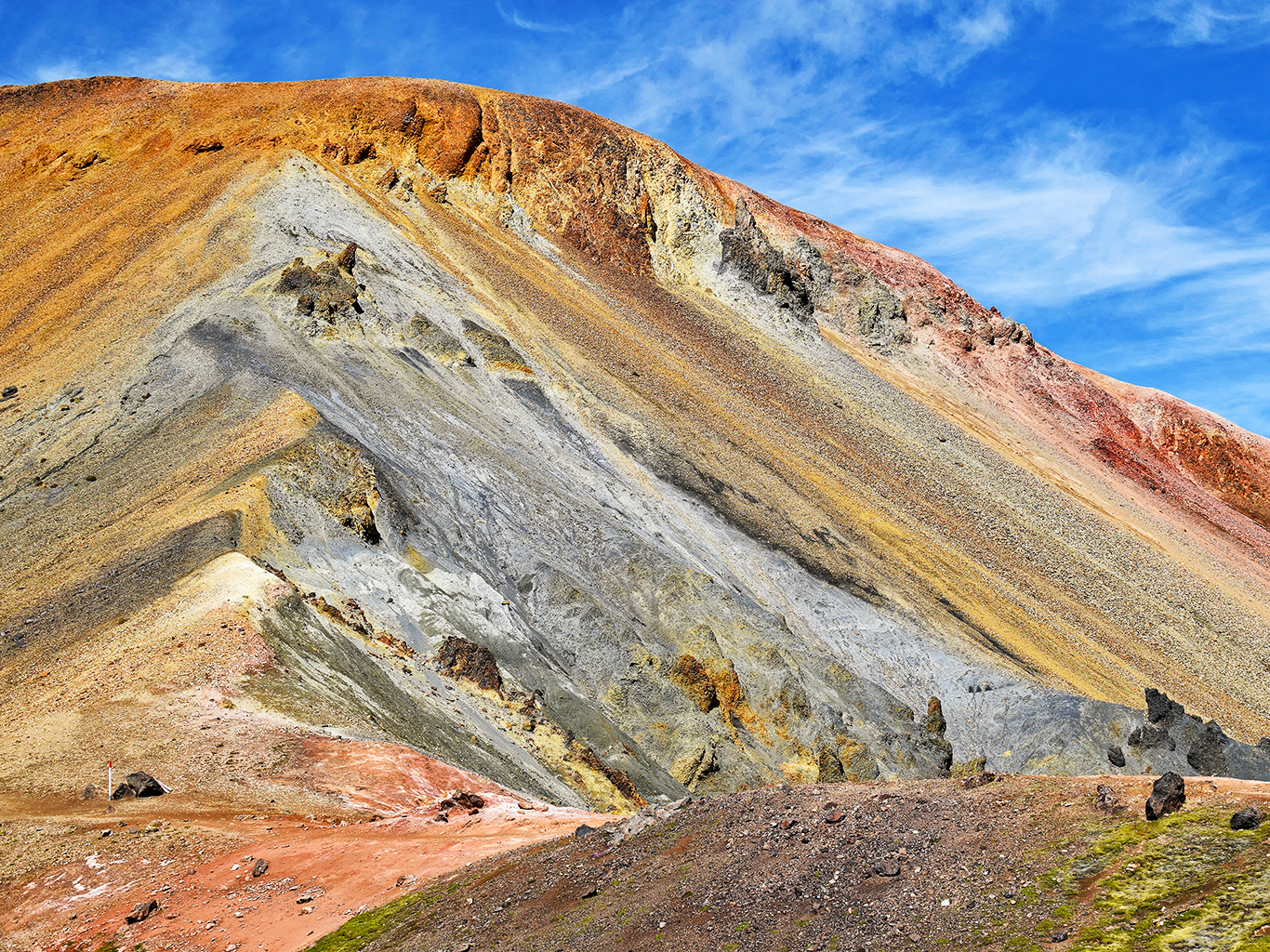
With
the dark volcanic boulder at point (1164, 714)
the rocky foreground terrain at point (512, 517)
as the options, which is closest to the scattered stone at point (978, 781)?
the rocky foreground terrain at point (512, 517)

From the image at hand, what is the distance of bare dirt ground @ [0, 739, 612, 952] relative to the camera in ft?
41.7

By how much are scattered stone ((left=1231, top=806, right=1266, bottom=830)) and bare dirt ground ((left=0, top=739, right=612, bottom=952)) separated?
32.9 feet

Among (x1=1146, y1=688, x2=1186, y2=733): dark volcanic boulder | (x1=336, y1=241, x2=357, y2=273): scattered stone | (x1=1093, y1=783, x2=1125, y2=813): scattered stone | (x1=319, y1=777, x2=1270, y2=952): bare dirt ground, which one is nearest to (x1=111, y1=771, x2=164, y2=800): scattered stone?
(x1=319, y1=777, x2=1270, y2=952): bare dirt ground

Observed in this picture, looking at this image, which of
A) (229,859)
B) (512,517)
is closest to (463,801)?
(229,859)

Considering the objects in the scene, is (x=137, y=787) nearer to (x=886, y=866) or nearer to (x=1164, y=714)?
(x=886, y=866)

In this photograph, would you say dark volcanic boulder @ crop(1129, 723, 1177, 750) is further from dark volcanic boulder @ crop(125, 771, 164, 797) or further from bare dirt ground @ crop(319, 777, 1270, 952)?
dark volcanic boulder @ crop(125, 771, 164, 797)

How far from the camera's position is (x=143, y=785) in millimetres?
16094

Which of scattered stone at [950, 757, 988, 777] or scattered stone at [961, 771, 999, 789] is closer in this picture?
scattered stone at [961, 771, 999, 789]

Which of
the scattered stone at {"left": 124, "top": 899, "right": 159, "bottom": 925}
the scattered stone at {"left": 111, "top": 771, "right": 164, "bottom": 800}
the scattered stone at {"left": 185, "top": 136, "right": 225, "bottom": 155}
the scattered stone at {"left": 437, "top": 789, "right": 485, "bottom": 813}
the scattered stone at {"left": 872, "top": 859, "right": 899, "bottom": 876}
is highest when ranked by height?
the scattered stone at {"left": 185, "top": 136, "right": 225, "bottom": 155}

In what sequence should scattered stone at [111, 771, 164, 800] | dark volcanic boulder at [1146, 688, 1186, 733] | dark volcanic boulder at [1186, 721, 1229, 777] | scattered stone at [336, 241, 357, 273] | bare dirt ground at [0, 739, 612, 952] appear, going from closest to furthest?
bare dirt ground at [0, 739, 612, 952] < scattered stone at [111, 771, 164, 800] < dark volcanic boulder at [1186, 721, 1229, 777] < dark volcanic boulder at [1146, 688, 1186, 733] < scattered stone at [336, 241, 357, 273]

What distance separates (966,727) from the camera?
3631 centimetres

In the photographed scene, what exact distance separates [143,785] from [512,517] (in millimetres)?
19033

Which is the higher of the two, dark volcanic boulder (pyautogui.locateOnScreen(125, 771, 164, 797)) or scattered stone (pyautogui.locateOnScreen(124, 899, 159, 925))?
dark volcanic boulder (pyautogui.locateOnScreen(125, 771, 164, 797))

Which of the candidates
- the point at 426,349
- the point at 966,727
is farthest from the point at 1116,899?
the point at 426,349
